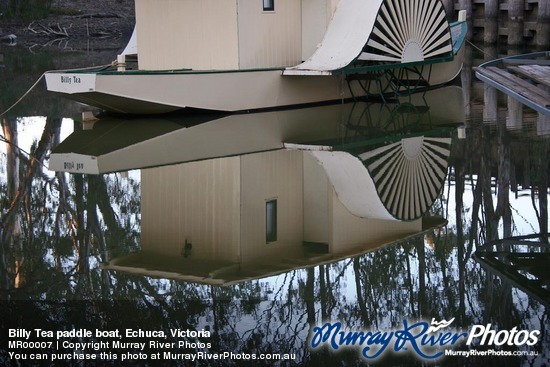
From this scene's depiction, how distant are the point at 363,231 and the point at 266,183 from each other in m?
2.29

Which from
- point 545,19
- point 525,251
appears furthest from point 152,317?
point 545,19

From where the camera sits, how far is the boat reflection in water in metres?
9.41

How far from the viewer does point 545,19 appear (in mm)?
31594

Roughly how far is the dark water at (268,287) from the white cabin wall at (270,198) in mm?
768

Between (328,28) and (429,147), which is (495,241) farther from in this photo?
(328,28)

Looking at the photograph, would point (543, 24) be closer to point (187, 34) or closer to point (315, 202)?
point (187, 34)

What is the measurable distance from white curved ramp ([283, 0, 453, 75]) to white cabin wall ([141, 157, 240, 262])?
18.2 feet

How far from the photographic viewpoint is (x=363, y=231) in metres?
10.1

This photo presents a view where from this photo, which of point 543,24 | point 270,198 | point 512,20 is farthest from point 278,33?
point 512,20

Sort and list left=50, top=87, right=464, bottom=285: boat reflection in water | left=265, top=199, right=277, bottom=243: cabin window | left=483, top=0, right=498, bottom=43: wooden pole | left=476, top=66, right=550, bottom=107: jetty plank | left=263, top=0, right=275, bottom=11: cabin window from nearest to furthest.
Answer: left=50, top=87, right=464, bottom=285: boat reflection in water < left=265, top=199, right=277, bottom=243: cabin window < left=476, top=66, right=550, bottom=107: jetty plank < left=263, top=0, right=275, bottom=11: cabin window < left=483, top=0, right=498, bottom=43: wooden pole

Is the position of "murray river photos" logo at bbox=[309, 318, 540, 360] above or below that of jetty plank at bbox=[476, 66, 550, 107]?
below

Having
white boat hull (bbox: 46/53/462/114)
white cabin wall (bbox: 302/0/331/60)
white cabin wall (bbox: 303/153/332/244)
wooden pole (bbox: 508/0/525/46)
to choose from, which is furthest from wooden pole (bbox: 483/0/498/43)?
white cabin wall (bbox: 303/153/332/244)

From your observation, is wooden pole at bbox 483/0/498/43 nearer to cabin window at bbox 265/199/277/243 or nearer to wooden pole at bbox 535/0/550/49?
wooden pole at bbox 535/0/550/49

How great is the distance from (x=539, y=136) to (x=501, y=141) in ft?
1.72
